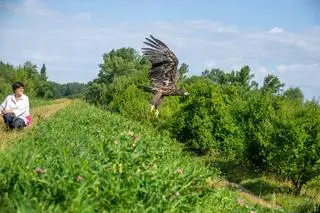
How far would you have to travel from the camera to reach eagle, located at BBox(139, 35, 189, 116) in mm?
14922

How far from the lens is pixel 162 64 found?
1509 cm

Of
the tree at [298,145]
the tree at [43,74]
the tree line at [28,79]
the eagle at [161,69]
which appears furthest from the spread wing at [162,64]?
the tree at [43,74]

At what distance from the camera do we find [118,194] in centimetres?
507

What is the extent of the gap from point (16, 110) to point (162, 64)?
445 centimetres

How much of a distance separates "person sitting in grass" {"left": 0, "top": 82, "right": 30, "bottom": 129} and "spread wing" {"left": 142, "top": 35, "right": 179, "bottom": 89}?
395 centimetres

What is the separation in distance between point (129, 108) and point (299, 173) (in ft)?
48.4

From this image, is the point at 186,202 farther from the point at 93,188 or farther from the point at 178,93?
Answer: the point at 178,93

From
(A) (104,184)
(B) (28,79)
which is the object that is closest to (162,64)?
(A) (104,184)

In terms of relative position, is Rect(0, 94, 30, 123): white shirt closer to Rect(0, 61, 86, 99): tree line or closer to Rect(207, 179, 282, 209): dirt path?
Rect(207, 179, 282, 209): dirt path

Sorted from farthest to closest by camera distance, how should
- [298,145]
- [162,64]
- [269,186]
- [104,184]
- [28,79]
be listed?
[28,79]
[269,186]
[298,145]
[162,64]
[104,184]

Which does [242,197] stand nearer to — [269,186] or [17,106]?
[17,106]

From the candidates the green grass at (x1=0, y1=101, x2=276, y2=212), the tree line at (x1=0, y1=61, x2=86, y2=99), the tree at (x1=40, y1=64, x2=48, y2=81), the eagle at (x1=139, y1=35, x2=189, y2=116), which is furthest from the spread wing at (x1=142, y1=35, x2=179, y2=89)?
the tree at (x1=40, y1=64, x2=48, y2=81)

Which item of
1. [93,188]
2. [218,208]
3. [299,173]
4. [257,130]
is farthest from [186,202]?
[257,130]

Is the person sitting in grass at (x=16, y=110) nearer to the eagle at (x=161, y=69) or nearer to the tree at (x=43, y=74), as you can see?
the eagle at (x=161, y=69)
